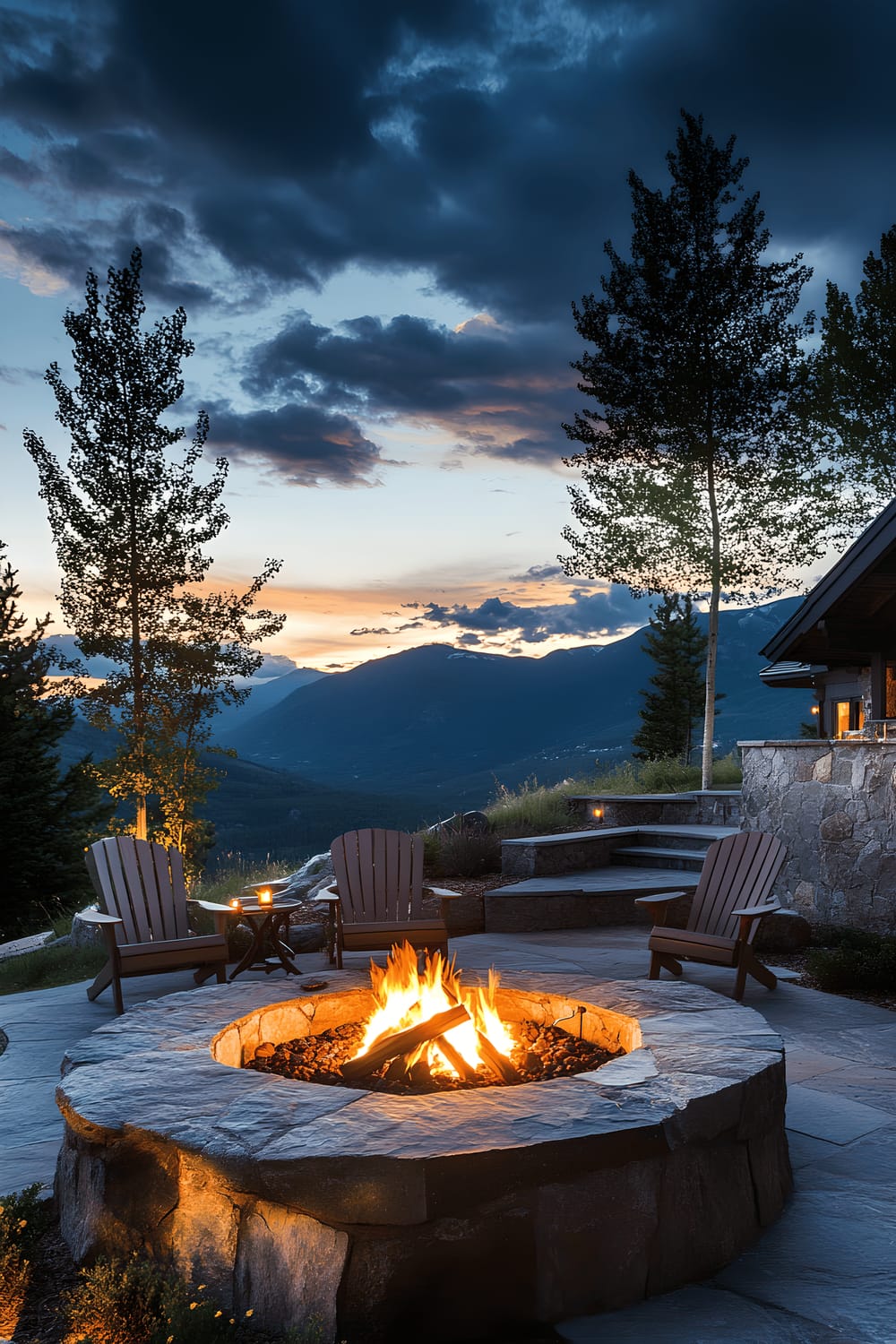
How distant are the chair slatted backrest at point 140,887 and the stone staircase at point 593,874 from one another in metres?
2.95

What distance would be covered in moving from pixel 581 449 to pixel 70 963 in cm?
1079

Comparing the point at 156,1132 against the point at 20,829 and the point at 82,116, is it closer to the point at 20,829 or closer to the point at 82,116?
the point at 82,116

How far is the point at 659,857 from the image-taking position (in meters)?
9.49

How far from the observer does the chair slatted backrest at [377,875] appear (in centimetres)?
618

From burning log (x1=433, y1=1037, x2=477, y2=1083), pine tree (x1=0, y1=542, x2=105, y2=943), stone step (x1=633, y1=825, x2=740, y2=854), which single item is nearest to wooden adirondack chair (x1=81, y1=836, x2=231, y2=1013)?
burning log (x1=433, y1=1037, x2=477, y2=1083)

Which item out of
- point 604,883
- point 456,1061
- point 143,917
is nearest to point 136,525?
point 143,917

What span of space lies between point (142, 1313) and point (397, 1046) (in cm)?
116

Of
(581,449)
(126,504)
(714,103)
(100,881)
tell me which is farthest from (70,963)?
(714,103)

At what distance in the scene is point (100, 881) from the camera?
18.7 ft

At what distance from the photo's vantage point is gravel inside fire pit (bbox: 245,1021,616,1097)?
314 cm

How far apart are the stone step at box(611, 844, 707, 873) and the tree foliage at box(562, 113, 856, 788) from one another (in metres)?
4.28

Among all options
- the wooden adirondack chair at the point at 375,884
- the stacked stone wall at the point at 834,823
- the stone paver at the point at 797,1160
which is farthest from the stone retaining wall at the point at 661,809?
the wooden adirondack chair at the point at 375,884

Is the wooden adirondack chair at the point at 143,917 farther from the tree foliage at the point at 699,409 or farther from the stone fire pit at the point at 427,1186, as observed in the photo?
the tree foliage at the point at 699,409

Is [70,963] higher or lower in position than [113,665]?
lower
